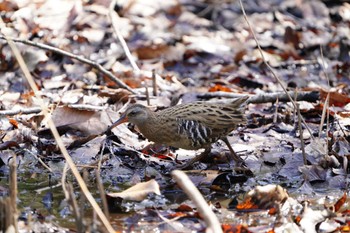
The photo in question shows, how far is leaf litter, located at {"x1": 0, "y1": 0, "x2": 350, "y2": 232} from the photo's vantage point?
5180 millimetres

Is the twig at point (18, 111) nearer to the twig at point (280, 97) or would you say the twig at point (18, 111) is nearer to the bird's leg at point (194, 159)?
the bird's leg at point (194, 159)

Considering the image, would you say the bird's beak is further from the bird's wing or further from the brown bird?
the bird's wing

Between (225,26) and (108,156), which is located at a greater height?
(108,156)

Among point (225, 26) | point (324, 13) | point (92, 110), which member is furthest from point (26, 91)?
point (324, 13)

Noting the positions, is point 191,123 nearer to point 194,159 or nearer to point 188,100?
point 194,159

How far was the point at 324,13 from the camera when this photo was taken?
1286cm

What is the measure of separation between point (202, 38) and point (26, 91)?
3.28m

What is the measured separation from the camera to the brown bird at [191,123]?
625cm

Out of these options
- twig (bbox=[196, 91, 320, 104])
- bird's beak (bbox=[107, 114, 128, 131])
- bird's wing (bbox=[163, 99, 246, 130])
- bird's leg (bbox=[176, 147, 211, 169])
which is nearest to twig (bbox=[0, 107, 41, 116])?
bird's beak (bbox=[107, 114, 128, 131])

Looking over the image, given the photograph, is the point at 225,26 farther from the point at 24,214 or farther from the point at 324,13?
the point at 24,214

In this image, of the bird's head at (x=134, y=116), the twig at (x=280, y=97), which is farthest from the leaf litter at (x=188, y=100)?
the bird's head at (x=134, y=116)

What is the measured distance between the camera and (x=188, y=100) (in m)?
8.35

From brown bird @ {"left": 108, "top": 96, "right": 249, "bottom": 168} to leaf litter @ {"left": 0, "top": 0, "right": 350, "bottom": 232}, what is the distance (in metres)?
0.21

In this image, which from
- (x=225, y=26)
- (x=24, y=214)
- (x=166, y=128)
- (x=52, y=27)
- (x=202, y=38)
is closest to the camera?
(x=24, y=214)
